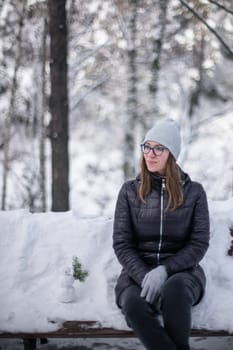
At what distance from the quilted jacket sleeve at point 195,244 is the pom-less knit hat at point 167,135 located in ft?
1.09

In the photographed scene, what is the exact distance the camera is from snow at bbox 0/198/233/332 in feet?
10.6

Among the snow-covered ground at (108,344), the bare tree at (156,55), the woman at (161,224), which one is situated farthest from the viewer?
the bare tree at (156,55)

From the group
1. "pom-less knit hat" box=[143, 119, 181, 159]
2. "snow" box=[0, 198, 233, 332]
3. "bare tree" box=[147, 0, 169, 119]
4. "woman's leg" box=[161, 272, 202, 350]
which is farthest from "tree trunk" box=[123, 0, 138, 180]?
"woman's leg" box=[161, 272, 202, 350]

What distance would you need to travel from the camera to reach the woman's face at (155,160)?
3133 mm

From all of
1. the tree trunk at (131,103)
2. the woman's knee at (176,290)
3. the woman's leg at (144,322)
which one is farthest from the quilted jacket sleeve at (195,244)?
the tree trunk at (131,103)

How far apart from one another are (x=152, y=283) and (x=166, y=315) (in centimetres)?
21

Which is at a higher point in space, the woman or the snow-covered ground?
the woman

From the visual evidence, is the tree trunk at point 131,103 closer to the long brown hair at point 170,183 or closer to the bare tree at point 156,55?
the bare tree at point 156,55

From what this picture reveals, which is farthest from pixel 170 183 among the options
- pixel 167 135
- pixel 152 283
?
pixel 152 283

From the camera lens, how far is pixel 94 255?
3730 millimetres

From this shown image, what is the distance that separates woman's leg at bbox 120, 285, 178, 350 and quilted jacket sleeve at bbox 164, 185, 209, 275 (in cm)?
28

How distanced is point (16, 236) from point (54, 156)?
5.85ft

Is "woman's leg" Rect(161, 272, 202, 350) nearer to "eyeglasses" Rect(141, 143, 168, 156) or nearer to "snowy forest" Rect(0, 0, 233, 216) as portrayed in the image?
"eyeglasses" Rect(141, 143, 168, 156)

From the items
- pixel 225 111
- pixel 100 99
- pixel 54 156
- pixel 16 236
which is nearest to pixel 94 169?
pixel 100 99
